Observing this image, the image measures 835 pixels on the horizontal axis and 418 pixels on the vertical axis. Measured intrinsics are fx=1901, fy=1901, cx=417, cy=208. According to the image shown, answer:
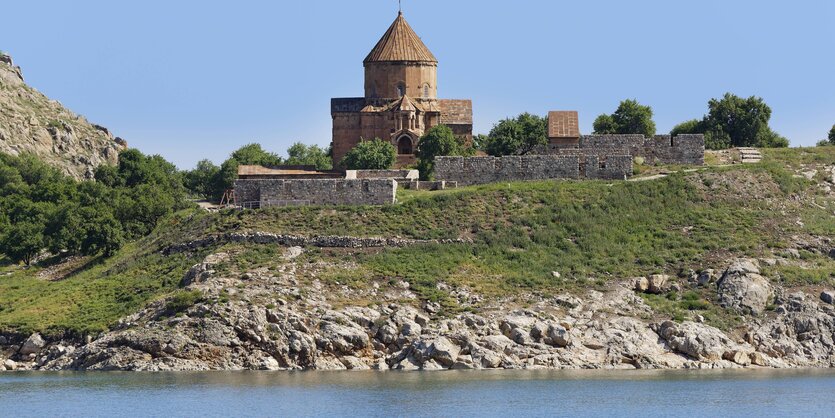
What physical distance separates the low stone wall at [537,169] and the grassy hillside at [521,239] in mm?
1492

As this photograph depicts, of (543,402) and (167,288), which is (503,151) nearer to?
(167,288)

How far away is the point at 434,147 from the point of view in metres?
98.9

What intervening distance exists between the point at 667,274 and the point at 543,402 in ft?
61.1

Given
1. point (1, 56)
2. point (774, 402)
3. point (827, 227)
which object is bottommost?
point (774, 402)

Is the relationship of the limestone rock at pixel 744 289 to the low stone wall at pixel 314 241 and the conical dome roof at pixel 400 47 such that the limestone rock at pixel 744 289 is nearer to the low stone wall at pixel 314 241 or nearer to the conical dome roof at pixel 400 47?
the low stone wall at pixel 314 241

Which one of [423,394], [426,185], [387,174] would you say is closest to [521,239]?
[426,185]

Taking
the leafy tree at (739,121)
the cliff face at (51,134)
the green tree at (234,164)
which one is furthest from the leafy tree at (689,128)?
the cliff face at (51,134)

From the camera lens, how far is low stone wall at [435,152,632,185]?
93.2 metres

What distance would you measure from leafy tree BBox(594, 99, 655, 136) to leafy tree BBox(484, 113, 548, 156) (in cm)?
367

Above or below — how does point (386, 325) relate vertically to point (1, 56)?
below

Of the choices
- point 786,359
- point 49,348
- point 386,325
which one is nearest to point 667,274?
point 786,359

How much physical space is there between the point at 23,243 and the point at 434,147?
21513mm

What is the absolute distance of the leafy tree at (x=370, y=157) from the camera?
325 ft

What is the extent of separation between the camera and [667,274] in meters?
81.7
